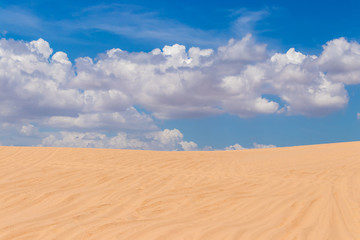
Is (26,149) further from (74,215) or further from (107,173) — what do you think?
(74,215)

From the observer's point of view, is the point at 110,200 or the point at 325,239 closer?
the point at 325,239

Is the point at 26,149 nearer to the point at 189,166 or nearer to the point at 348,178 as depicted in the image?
the point at 189,166

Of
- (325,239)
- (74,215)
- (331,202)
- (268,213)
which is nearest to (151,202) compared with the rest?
(74,215)

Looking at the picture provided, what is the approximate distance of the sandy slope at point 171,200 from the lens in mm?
5270

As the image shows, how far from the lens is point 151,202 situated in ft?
22.6

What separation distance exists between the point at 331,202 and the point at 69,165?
309 inches

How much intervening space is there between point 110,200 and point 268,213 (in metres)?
3.10

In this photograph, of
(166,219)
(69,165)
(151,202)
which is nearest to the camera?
(166,219)

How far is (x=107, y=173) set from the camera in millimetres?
9891

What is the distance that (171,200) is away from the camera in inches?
279

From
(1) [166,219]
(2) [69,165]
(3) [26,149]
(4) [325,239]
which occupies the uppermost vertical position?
(3) [26,149]

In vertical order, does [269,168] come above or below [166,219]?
above

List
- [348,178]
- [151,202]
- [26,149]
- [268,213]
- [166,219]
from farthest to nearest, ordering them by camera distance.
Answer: [26,149] → [348,178] → [151,202] → [268,213] → [166,219]

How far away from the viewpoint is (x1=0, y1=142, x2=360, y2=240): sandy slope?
527 cm
